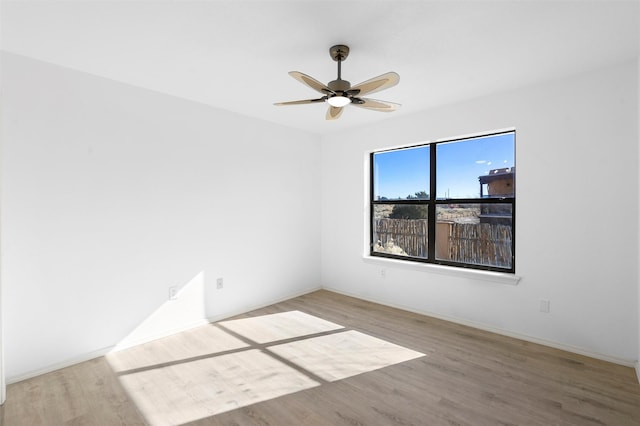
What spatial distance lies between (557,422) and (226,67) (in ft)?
11.3

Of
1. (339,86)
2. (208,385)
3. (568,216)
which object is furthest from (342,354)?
(568,216)

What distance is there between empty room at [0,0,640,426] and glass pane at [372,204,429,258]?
71 mm

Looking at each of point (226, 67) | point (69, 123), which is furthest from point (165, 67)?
point (69, 123)

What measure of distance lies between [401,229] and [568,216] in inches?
72.2

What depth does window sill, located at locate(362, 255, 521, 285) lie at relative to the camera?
317cm

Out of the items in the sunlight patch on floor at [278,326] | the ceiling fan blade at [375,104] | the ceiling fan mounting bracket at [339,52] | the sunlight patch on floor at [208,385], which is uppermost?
the ceiling fan mounting bracket at [339,52]

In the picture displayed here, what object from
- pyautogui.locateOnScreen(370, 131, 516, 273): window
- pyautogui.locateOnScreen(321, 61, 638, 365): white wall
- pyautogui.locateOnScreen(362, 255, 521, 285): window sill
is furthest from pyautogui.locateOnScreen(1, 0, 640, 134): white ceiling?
pyautogui.locateOnScreen(362, 255, 521, 285): window sill

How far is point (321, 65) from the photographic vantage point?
2541 millimetres

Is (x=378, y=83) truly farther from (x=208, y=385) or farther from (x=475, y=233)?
(x=208, y=385)

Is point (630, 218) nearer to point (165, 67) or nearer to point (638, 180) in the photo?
point (638, 180)

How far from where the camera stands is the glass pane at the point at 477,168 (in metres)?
3.33

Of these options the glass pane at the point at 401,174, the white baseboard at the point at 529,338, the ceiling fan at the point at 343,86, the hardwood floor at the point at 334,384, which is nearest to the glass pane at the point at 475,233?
the glass pane at the point at 401,174

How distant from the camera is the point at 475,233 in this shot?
3.55 metres

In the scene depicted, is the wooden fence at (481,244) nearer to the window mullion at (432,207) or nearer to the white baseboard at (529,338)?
the window mullion at (432,207)
